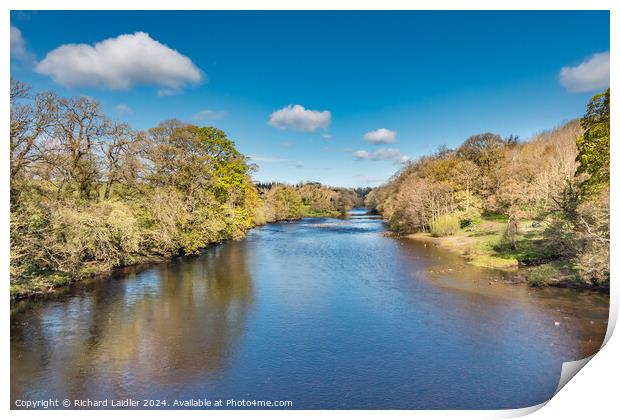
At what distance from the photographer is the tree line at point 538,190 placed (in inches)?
526

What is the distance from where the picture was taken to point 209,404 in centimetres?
802

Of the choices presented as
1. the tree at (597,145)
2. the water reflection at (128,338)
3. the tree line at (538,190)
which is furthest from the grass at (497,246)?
the water reflection at (128,338)

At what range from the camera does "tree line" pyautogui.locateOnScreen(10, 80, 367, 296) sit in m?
13.6

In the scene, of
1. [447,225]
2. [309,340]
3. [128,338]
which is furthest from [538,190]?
[128,338]

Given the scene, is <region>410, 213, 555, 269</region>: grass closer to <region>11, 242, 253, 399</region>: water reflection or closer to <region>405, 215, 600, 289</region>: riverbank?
<region>405, 215, 600, 289</region>: riverbank

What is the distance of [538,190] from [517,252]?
4.76m

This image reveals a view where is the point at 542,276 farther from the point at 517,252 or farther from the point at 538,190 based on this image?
the point at 517,252

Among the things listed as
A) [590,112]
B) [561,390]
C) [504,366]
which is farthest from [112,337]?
[590,112]

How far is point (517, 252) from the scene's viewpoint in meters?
21.5

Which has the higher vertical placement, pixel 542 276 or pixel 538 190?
pixel 538 190

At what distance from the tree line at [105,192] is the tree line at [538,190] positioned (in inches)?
657

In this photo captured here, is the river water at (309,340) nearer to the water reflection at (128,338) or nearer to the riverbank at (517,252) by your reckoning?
the water reflection at (128,338)

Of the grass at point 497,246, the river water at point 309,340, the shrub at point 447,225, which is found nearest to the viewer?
the river water at point 309,340
